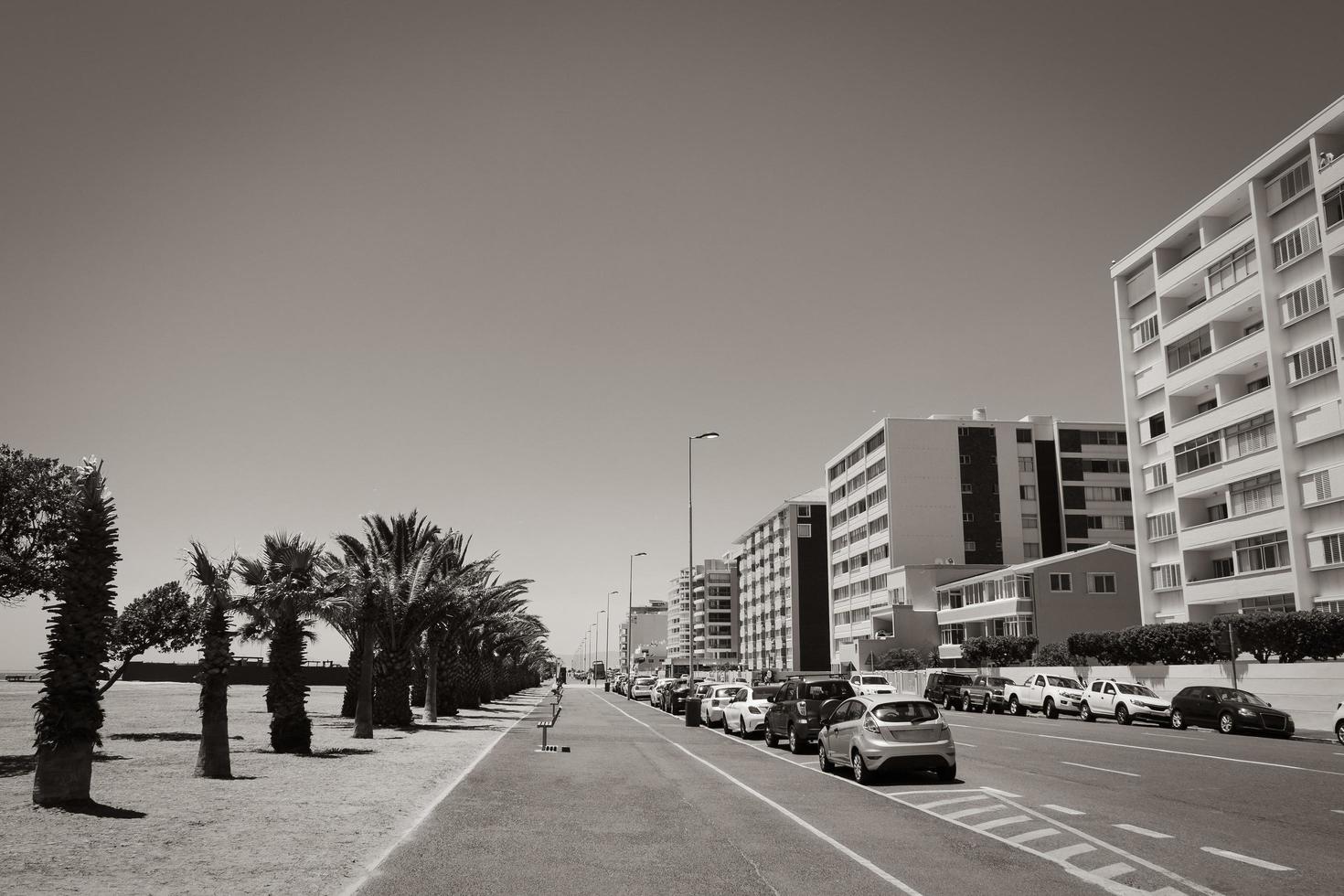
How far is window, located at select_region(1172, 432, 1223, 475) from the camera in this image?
47.6 meters

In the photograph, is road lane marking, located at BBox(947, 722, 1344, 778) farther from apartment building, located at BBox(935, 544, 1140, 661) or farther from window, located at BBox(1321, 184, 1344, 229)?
apartment building, located at BBox(935, 544, 1140, 661)

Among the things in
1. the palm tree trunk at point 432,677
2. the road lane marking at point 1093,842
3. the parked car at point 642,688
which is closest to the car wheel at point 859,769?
the road lane marking at point 1093,842

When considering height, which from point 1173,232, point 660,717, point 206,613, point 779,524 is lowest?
point 660,717

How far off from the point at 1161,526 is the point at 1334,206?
18586 millimetres

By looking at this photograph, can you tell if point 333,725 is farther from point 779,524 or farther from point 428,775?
point 779,524

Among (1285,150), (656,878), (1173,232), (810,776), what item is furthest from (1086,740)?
(1173,232)

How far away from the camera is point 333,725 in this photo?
30844 millimetres

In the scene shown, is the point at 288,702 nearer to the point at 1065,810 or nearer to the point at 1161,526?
the point at 1065,810

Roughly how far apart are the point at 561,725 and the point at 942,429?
57.5 m

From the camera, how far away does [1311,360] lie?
41562mm

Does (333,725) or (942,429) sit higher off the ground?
(942,429)

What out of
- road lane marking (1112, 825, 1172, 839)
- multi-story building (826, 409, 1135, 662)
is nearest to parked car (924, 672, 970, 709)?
road lane marking (1112, 825, 1172, 839)

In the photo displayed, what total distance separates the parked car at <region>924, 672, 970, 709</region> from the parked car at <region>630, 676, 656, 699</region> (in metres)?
27.1

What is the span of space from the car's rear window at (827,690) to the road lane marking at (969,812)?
11.3 m
